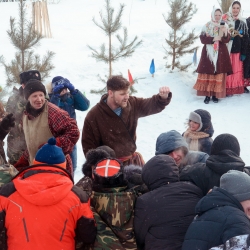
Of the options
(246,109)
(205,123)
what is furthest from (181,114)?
(205,123)

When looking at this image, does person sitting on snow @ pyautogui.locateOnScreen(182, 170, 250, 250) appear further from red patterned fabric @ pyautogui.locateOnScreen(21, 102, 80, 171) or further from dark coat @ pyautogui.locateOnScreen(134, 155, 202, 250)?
red patterned fabric @ pyautogui.locateOnScreen(21, 102, 80, 171)

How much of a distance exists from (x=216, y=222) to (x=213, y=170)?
66 centimetres

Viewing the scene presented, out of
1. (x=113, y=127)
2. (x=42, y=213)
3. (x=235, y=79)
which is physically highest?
(x=113, y=127)

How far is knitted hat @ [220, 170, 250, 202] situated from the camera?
1984 millimetres

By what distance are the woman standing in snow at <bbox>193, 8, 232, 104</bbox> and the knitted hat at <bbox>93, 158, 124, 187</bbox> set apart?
5.85 metres

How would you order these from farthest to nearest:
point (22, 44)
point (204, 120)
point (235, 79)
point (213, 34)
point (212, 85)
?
1. point (235, 79)
2. point (212, 85)
3. point (213, 34)
4. point (22, 44)
5. point (204, 120)

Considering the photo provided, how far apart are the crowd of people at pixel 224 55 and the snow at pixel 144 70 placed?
28cm

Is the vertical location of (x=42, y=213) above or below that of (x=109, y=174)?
below

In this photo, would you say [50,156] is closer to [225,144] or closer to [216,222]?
[216,222]

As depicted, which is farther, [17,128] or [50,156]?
[17,128]

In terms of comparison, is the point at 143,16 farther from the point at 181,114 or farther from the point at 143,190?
the point at 143,190

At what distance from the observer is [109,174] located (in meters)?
2.26

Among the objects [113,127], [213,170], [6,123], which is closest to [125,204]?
[213,170]

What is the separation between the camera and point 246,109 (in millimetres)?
7547
